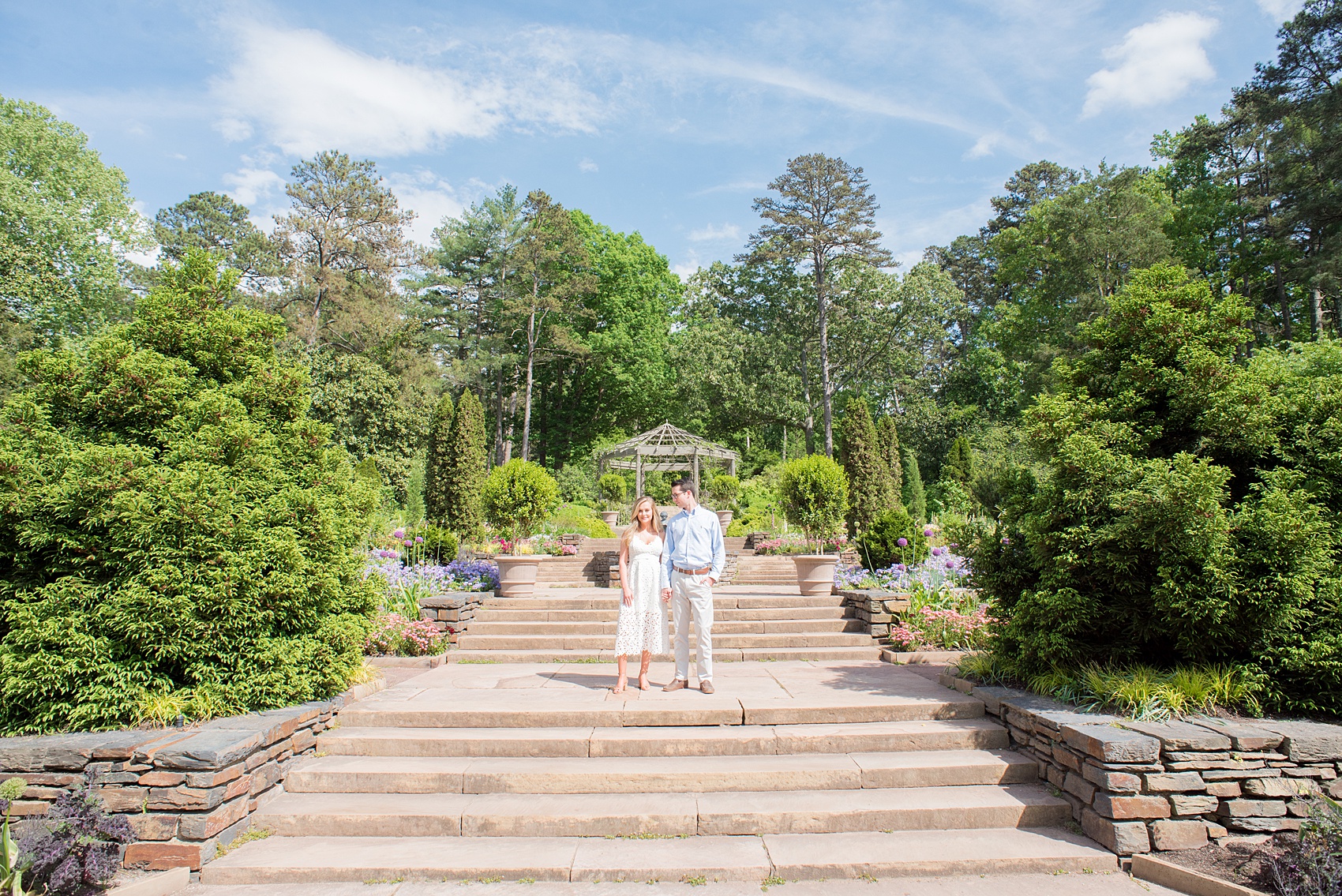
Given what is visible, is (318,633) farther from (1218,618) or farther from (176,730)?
(1218,618)

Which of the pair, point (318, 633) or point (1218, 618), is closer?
point (1218, 618)

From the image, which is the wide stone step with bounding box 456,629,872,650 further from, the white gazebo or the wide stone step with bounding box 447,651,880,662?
the white gazebo

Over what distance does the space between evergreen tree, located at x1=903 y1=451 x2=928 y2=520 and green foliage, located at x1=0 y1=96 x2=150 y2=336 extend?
987 inches

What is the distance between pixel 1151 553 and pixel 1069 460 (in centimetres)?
67

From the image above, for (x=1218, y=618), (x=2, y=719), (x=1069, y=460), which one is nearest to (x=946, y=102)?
(x=1069, y=460)

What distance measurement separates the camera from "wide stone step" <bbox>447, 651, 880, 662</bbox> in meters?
6.31

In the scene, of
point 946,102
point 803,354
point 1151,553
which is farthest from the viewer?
point 803,354

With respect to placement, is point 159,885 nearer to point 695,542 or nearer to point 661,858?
point 661,858

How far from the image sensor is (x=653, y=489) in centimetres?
2327

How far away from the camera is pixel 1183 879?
285cm

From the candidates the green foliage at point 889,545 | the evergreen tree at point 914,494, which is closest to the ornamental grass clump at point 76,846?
the green foliage at point 889,545

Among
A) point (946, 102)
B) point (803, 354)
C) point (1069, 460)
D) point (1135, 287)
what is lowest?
point (1069, 460)

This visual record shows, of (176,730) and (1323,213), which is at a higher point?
(1323,213)

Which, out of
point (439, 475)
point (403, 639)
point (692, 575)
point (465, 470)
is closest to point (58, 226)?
point (439, 475)
